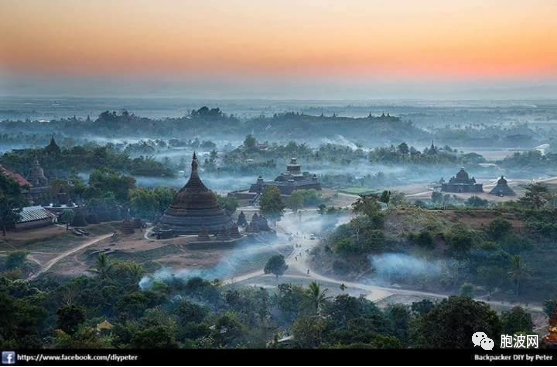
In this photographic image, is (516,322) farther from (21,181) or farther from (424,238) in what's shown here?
(21,181)

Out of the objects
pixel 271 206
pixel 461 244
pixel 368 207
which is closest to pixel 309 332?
pixel 461 244

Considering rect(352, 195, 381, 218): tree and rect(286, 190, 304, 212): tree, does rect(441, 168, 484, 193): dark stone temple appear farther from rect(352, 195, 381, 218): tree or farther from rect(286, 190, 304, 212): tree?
rect(352, 195, 381, 218): tree

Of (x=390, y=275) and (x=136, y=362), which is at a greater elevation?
(x=136, y=362)

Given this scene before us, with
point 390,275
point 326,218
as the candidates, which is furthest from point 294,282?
point 326,218

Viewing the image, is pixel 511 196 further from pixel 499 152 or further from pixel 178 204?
pixel 499 152

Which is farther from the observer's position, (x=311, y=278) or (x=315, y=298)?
(x=311, y=278)

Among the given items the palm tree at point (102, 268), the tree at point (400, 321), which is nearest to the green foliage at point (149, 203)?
the palm tree at point (102, 268)
